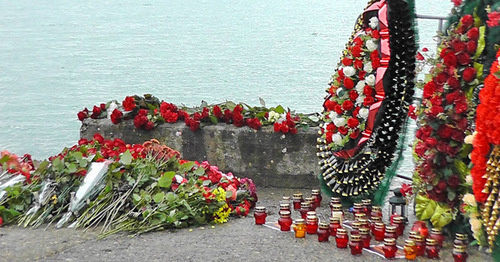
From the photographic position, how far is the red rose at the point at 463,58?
5.47m

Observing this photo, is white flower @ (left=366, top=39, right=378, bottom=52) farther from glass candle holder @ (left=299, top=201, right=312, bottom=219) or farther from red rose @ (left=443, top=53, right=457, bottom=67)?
glass candle holder @ (left=299, top=201, right=312, bottom=219)

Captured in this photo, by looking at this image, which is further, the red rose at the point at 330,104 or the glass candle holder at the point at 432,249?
the red rose at the point at 330,104

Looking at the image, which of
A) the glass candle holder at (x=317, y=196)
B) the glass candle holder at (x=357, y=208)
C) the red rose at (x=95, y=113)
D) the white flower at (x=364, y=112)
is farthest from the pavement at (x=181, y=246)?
the red rose at (x=95, y=113)

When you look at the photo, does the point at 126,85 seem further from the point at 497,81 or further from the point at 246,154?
the point at 497,81

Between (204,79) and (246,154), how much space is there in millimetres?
6736

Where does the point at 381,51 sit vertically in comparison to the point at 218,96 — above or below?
above

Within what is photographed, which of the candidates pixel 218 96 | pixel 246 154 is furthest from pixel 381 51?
pixel 218 96


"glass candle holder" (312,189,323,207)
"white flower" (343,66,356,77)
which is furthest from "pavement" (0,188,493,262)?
"white flower" (343,66,356,77)

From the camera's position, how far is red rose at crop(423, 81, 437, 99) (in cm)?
571

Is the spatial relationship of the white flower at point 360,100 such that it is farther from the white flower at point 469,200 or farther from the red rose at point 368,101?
the white flower at point 469,200

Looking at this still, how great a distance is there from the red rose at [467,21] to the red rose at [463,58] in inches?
7.4

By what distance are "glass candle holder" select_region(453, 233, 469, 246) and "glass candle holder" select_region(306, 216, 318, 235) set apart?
3.15 ft

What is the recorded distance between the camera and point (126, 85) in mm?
13805

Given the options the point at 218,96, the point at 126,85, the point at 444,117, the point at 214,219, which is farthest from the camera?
the point at 126,85
